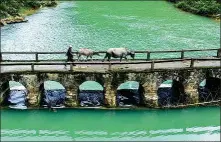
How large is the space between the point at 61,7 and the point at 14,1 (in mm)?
12286

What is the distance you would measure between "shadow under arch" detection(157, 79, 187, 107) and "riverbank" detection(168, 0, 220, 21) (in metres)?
44.0

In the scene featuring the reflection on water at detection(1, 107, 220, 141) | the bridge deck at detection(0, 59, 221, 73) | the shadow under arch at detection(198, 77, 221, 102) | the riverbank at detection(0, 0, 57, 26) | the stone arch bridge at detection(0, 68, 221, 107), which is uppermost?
the riverbank at detection(0, 0, 57, 26)

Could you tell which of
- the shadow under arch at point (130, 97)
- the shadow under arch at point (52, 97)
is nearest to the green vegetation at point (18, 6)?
the shadow under arch at point (52, 97)

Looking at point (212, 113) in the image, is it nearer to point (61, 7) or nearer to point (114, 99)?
point (114, 99)

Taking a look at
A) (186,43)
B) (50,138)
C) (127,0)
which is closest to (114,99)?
(50,138)

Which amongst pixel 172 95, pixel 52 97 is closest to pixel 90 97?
pixel 52 97

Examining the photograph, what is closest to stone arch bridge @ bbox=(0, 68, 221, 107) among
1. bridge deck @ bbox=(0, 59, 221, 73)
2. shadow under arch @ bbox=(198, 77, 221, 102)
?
bridge deck @ bbox=(0, 59, 221, 73)

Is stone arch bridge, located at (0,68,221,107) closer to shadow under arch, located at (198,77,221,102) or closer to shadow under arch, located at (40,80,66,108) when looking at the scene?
shadow under arch, located at (40,80,66,108)

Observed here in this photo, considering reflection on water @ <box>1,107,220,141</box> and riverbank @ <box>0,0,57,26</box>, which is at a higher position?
riverbank @ <box>0,0,57,26</box>

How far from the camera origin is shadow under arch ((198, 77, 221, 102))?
34531mm

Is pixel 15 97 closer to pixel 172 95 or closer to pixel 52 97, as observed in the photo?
pixel 52 97

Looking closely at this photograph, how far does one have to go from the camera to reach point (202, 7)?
81500mm

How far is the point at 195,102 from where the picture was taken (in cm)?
3384

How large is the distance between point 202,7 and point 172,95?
4974 cm
